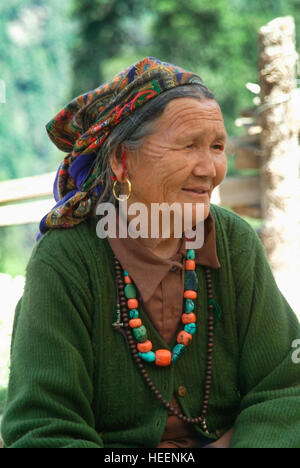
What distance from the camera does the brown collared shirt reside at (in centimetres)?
199

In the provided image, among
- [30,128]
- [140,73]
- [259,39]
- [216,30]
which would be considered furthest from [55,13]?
[140,73]

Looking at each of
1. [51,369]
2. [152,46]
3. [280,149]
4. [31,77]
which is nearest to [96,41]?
[152,46]

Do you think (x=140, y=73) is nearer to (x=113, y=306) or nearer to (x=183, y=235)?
(x=183, y=235)

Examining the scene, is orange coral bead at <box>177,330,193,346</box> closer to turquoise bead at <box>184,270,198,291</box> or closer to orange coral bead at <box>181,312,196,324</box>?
orange coral bead at <box>181,312,196,324</box>

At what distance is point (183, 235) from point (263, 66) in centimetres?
385

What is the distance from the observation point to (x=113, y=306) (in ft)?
6.50

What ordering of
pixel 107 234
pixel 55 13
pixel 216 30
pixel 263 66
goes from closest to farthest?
pixel 107 234 < pixel 263 66 < pixel 216 30 < pixel 55 13

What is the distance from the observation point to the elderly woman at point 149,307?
72.8 inches

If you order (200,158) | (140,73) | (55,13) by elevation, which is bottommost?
(200,158)

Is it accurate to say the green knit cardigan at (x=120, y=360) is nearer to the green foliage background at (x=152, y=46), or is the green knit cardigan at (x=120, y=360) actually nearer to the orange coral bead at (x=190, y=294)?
the orange coral bead at (x=190, y=294)

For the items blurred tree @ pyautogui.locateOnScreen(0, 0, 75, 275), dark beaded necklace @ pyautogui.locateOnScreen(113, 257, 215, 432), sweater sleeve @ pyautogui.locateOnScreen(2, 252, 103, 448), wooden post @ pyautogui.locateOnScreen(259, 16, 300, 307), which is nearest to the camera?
sweater sleeve @ pyautogui.locateOnScreen(2, 252, 103, 448)

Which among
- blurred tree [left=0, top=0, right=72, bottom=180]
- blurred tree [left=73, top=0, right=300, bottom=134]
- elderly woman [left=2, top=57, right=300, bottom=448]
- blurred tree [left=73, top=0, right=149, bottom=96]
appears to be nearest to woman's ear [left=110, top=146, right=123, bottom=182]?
elderly woman [left=2, top=57, right=300, bottom=448]

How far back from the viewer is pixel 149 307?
6.63 ft

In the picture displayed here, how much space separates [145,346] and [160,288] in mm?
207
